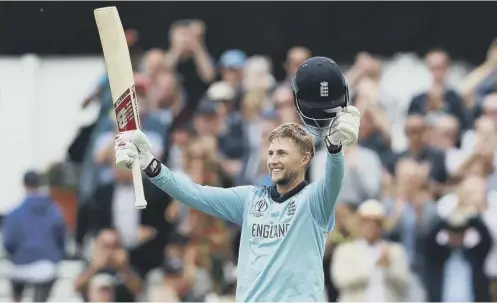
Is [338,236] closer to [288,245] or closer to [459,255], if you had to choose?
[459,255]

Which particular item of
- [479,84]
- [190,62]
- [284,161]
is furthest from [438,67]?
[284,161]

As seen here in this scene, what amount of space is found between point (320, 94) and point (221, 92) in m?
5.83

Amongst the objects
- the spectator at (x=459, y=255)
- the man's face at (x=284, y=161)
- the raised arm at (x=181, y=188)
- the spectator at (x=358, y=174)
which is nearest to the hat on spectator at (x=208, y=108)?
the spectator at (x=358, y=174)

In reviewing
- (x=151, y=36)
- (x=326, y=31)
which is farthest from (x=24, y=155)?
(x=326, y=31)

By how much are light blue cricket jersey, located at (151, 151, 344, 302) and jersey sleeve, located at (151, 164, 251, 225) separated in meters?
0.14

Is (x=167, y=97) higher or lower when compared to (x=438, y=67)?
lower

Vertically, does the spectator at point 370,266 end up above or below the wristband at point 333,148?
below

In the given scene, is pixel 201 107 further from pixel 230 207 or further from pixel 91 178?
pixel 230 207

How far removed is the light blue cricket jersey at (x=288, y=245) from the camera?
6.26 m

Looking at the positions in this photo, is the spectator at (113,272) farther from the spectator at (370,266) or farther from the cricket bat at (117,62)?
the cricket bat at (117,62)

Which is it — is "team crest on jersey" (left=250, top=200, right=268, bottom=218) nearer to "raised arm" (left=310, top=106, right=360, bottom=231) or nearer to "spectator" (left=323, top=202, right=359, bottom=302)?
"raised arm" (left=310, top=106, right=360, bottom=231)

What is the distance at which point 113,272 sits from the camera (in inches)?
429

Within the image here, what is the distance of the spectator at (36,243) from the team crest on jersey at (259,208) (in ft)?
15.8

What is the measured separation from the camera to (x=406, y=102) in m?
12.4
